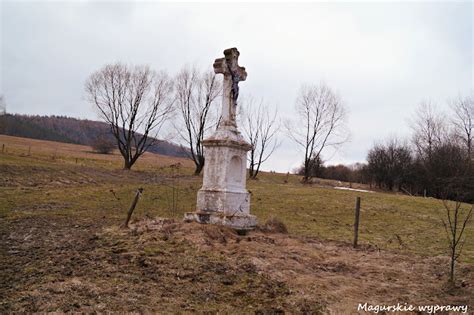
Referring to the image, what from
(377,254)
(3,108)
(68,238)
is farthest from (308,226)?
(3,108)

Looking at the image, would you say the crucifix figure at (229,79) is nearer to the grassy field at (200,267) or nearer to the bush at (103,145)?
the grassy field at (200,267)

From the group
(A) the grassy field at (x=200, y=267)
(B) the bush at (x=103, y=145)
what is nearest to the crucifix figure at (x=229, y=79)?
(A) the grassy field at (x=200, y=267)

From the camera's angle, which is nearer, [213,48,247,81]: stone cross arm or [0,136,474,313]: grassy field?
[0,136,474,313]: grassy field

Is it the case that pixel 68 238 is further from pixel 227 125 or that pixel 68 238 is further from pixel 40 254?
pixel 227 125

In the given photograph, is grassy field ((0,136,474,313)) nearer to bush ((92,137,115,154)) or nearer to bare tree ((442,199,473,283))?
bare tree ((442,199,473,283))

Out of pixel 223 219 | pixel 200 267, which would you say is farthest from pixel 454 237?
pixel 223 219

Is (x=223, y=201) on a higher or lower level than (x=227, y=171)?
lower

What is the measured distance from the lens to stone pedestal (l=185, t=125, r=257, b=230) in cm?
976

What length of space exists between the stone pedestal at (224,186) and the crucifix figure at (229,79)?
1.39 ft

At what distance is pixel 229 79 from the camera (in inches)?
421

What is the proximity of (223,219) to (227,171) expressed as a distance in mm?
1231

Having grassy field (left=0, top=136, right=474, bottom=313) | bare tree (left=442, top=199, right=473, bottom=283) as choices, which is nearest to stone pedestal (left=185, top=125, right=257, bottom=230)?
grassy field (left=0, top=136, right=474, bottom=313)

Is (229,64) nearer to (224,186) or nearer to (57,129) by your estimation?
(224,186)

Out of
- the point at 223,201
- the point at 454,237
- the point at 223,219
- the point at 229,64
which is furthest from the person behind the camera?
the point at 229,64
